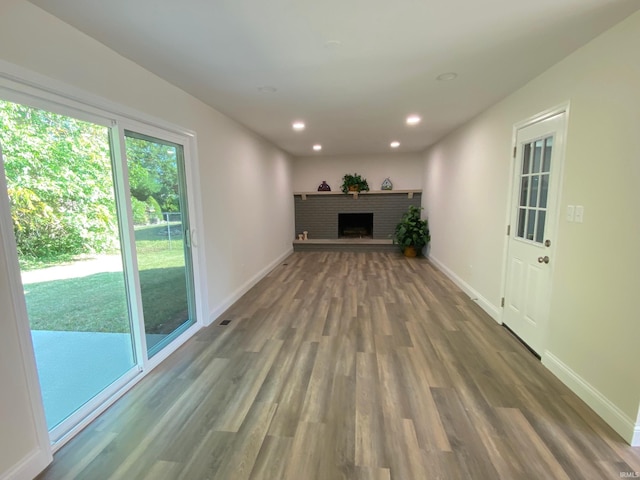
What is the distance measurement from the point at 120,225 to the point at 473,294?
12.7ft

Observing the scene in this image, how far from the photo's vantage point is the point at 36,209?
158 cm

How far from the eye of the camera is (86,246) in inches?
73.4

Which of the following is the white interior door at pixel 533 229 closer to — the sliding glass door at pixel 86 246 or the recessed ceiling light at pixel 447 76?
the recessed ceiling light at pixel 447 76

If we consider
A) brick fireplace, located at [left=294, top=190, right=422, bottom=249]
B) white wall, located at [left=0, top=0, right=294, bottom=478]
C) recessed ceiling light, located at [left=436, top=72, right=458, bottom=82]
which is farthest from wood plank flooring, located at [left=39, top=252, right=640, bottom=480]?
brick fireplace, located at [left=294, top=190, right=422, bottom=249]

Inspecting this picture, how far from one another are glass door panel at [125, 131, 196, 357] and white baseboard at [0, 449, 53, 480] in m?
0.93

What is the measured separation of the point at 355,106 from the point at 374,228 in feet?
14.3

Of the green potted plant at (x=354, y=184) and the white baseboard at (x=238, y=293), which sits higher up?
the green potted plant at (x=354, y=184)

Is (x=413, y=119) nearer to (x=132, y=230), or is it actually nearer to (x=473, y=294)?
(x=473, y=294)

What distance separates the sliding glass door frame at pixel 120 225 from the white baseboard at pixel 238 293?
0.18m

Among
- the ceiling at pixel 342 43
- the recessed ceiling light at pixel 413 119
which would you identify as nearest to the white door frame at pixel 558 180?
the ceiling at pixel 342 43

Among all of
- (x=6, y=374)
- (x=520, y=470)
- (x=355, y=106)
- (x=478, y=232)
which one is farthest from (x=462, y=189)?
(x=6, y=374)

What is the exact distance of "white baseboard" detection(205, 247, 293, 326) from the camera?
10.9 feet

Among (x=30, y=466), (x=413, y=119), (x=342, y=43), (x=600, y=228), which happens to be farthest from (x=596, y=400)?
(x=413, y=119)

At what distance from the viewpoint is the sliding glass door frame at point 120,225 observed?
4.64ft
